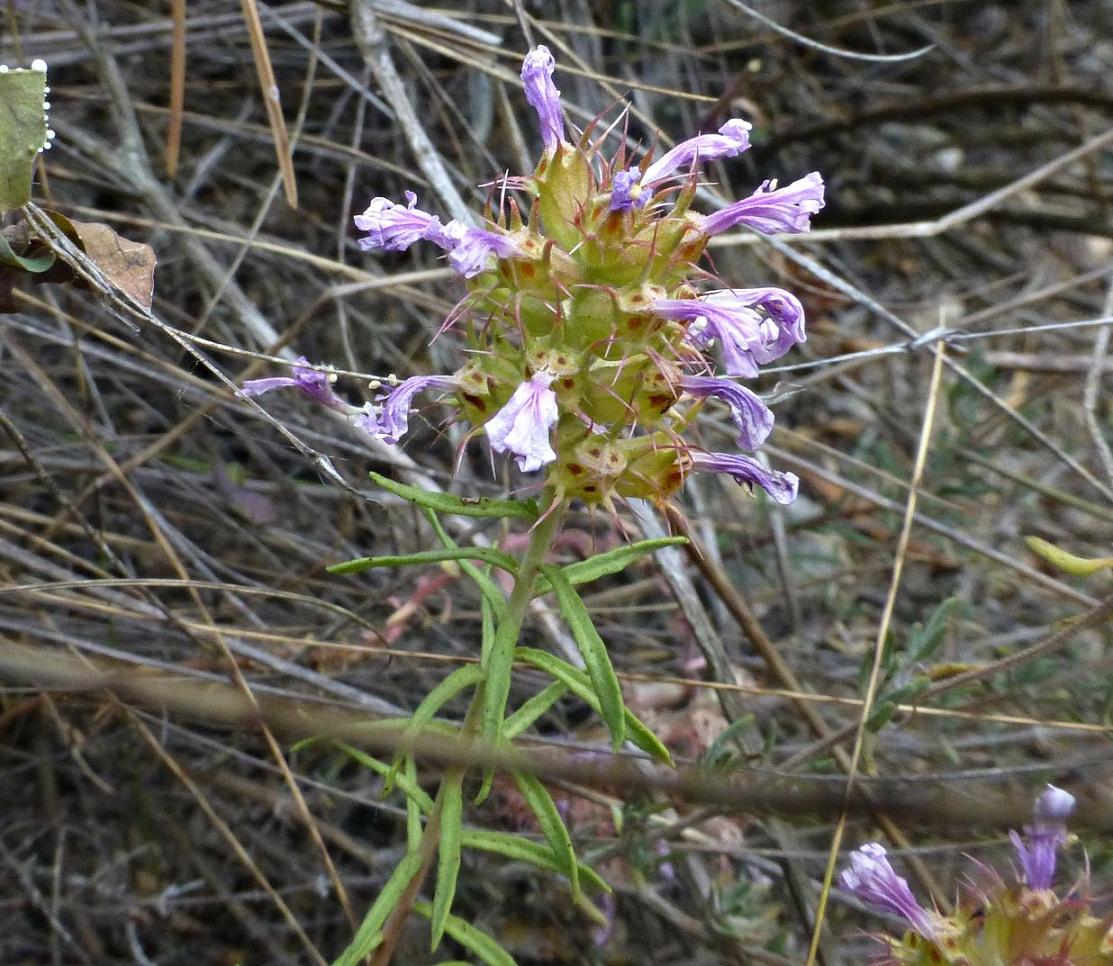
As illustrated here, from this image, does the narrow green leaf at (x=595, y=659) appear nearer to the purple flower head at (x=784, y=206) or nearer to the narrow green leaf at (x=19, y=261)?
the purple flower head at (x=784, y=206)

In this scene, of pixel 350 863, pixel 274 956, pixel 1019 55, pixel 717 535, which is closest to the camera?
pixel 274 956

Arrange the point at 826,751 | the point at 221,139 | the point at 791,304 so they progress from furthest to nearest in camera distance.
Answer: the point at 221,139 < the point at 826,751 < the point at 791,304

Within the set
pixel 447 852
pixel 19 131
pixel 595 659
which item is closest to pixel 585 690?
pixel 595 659

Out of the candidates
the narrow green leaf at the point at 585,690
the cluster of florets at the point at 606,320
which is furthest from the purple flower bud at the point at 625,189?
the narrow green leaf at the point at 585,690

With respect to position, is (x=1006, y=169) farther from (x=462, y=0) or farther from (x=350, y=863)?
(x=350, y=863)

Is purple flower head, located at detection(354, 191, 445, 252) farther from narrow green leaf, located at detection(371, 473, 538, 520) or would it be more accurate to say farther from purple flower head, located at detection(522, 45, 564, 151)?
narrow green leaf, located at detection(371, 473, 538, 520)

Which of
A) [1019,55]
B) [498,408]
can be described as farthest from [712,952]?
[1019,55]
